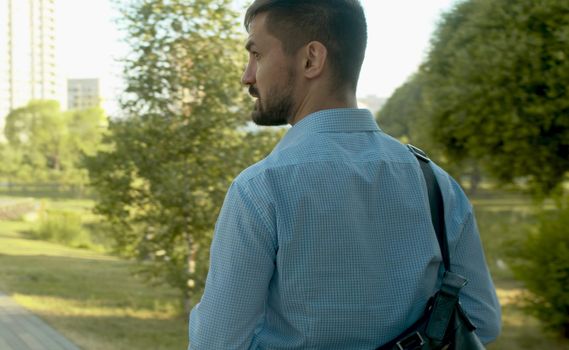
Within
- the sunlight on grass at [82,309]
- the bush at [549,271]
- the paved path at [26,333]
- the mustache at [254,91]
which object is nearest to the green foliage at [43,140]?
the sunlight on grass at [82,309]

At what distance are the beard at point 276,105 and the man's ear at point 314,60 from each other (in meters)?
0.04

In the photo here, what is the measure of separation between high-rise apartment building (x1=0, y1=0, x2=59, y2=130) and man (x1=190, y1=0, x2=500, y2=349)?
366 feet

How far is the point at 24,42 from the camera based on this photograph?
117m

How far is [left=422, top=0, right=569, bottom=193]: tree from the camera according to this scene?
226 inches

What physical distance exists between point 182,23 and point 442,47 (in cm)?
330

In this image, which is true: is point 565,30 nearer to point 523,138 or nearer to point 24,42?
point 523,138

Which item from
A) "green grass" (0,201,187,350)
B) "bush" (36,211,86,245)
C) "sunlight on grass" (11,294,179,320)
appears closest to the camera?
"green grass" (0,201,187,350)

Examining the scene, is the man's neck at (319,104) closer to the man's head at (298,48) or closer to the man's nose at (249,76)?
the man's head at (298,48)

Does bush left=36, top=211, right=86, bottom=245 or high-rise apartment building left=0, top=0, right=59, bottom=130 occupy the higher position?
high-rise apartment building left=0, top=0, right=59, bottom=130

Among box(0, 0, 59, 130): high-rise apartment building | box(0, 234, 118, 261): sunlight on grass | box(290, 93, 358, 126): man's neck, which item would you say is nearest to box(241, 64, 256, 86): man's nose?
box(290, 93, 358, 126): man's neck

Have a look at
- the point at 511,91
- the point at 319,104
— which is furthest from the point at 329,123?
the point at 511,91

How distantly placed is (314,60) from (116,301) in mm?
10517

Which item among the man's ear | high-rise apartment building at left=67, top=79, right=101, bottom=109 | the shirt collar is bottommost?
the shirt collar

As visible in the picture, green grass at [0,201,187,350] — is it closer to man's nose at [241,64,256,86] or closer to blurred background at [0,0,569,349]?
blurred background at [0,0,569,349]
